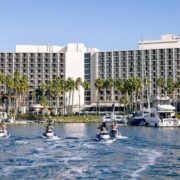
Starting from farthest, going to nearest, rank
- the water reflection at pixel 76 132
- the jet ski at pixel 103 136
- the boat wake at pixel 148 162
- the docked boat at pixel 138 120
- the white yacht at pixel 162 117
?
the docked boat at pixel 138 120
the white yacht at pixel 162 117
the water reflection at pixel 76 132
the jet ski at pixel 103 136
the boat wake at pixel 148 162

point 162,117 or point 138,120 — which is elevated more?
point 162,117

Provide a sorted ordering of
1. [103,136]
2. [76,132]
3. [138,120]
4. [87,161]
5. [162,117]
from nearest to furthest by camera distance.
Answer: [87,161] → [103,136] → [76,132] → [162,117] → [138,120]

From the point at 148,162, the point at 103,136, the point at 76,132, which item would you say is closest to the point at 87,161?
the point at 148,162

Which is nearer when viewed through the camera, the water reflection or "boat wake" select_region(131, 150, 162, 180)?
"boat wake" select_region(131, 150, 162, 180)

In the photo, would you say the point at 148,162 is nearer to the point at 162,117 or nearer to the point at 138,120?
the point at 162,117

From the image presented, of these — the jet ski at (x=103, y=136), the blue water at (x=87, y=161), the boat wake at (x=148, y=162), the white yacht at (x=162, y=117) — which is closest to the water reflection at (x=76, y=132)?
the jet ski at (x=103, y=136)

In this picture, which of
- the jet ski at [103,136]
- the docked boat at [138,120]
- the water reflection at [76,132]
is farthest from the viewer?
the docked boat at [138,120]

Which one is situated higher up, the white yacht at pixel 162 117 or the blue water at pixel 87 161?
the white yacht at pixel 162 117

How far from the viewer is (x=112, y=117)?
197000mm

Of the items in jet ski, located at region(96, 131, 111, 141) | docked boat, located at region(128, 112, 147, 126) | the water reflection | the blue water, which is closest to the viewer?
the blue water

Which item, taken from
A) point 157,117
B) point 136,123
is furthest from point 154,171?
point 136,123

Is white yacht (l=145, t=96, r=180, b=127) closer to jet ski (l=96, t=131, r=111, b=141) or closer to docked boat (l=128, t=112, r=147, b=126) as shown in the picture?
docked boat (l=128, t=112, r=147, b=126)

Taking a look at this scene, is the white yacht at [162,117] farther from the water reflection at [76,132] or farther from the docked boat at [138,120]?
the water reflection at [76,132]

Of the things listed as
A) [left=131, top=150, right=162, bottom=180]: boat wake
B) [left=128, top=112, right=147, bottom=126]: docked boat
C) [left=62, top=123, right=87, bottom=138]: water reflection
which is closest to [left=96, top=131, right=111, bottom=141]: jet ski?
[left=131, top=150, right=162, bottom=180]: boat wake
